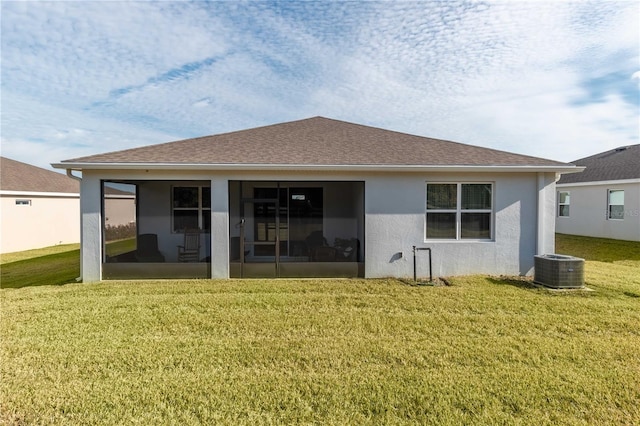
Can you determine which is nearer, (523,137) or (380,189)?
(380,189)

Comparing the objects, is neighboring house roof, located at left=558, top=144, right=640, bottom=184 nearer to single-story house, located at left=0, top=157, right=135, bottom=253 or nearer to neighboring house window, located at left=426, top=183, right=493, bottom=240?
neighboring house window, located at left=426, top=183, right=493, bottom=240

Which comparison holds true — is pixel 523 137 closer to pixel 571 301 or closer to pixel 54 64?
pixel 571 301

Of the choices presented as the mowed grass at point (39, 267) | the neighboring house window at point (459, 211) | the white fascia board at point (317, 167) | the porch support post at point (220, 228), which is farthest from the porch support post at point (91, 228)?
the neighboring house window at point (459, 211)

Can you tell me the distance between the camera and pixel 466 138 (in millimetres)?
19219

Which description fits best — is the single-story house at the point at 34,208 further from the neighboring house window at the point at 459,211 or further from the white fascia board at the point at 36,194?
the neighboring house window at the point at 459,211

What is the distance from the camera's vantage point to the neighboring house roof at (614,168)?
1667 centimetres

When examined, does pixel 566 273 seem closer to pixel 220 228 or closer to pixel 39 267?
pixel 220 228

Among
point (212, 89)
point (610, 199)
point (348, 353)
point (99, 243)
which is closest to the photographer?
point (348, 353)

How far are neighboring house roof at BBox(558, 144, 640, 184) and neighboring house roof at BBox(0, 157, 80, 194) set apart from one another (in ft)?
88.6

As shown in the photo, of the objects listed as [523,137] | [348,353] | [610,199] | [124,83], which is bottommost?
[348,353]

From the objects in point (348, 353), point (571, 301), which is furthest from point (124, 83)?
point (571, 301)

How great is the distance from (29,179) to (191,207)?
14740mm

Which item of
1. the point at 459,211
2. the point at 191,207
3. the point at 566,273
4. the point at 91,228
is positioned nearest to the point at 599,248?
the point at 566,273

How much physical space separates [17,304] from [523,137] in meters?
21.3
